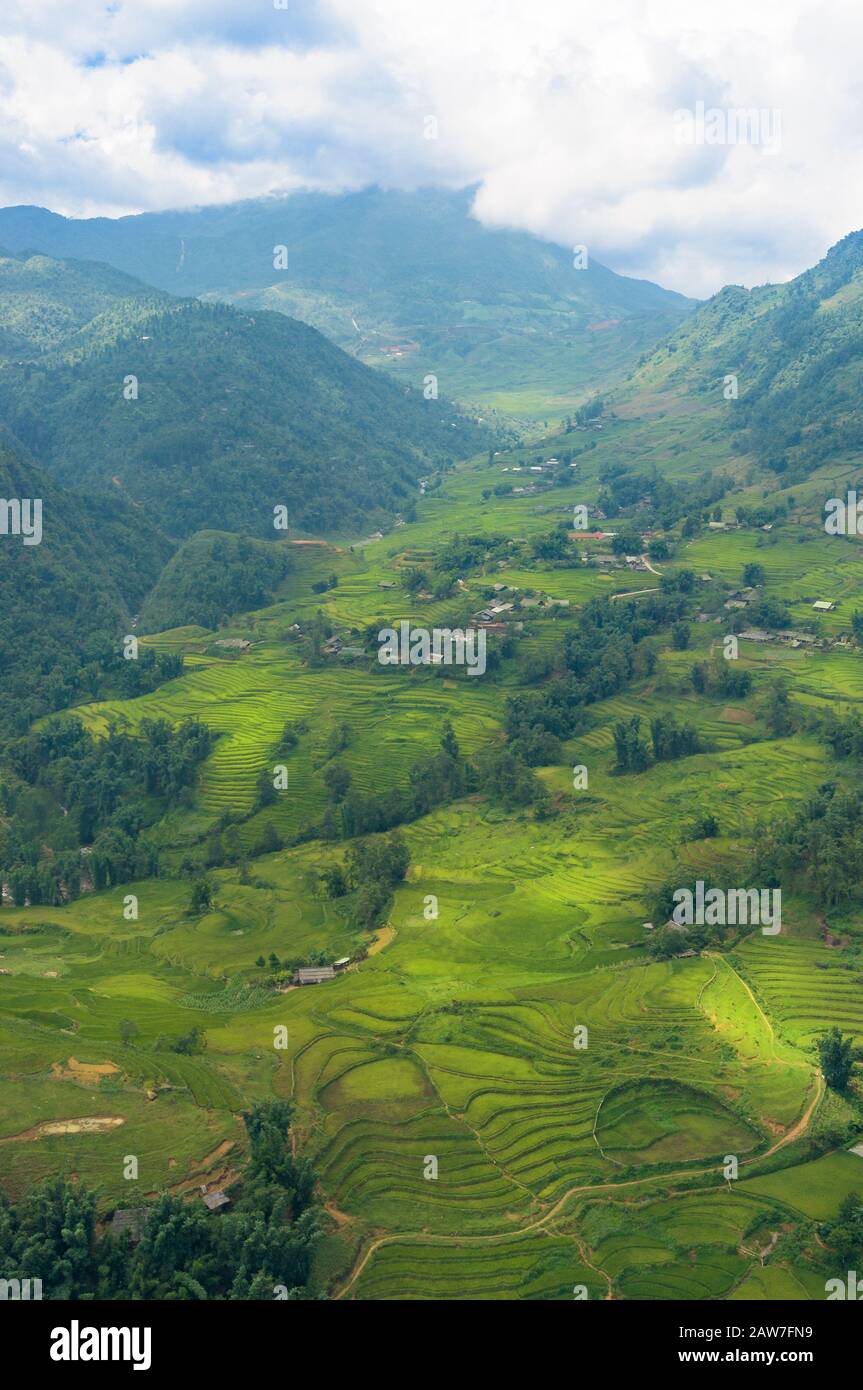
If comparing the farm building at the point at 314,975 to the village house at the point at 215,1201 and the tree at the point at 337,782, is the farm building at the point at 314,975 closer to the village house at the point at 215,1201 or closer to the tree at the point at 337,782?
the village house at the point at 215,1201

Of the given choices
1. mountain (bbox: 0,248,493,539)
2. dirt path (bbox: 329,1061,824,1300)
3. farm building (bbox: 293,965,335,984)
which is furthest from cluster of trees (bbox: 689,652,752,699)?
mountain (bbox: 0,248,493,539)

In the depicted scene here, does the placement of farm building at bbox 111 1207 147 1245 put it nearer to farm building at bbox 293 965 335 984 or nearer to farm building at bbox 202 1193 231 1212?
farm building at bbox 202 1193 231 1212

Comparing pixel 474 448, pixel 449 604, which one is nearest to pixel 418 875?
pixel 449 604

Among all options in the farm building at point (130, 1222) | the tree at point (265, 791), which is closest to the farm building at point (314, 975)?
the farm building at point (130, 1222)

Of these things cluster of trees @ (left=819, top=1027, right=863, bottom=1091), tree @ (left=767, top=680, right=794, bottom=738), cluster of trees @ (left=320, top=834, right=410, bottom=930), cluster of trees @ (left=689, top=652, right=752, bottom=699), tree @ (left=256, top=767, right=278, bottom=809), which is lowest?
cluster of trees @ (left=819, top=1027, right=863, bottom=1091)

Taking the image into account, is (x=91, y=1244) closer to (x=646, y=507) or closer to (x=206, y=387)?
(x=646, y=507)

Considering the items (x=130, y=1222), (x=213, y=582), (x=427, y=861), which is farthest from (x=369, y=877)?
(x=213, y=582)
